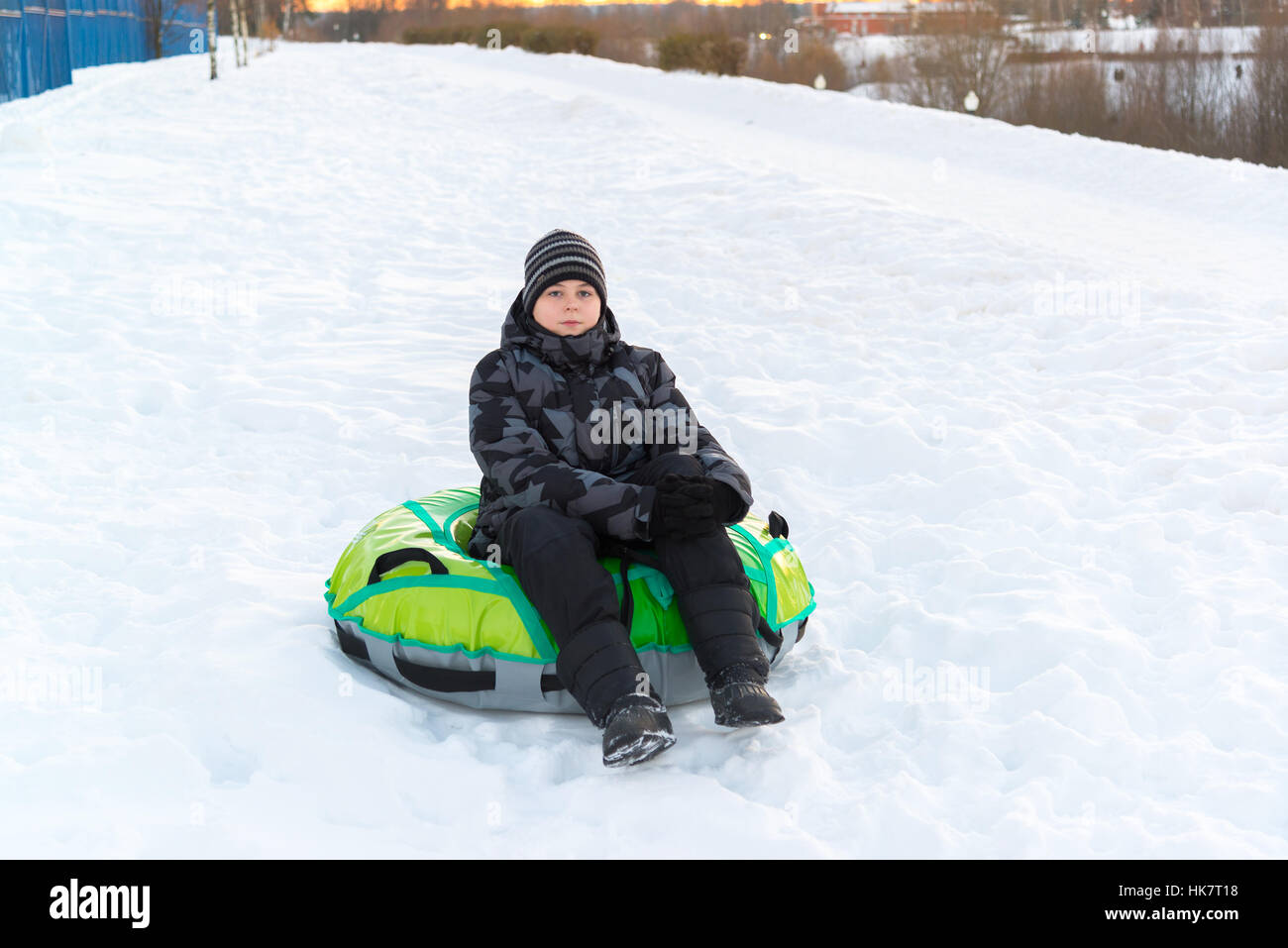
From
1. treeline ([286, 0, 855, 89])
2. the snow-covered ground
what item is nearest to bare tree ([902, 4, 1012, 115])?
treeline ([286, 0, 855, 89])

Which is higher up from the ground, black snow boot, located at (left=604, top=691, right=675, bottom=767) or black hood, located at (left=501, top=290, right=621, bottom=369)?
black hood, located at (left=501, top=290, right=621, bottom=369)

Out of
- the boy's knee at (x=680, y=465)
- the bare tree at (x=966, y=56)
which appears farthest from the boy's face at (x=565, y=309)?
the bare tree at (x=966, y=56)

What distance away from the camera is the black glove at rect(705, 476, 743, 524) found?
119 inches

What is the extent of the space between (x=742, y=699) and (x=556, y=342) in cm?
118

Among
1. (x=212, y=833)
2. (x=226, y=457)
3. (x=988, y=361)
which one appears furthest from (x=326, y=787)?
(x=988, y=361)

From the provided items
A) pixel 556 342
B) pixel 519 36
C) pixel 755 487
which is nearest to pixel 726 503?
pixel 556 342

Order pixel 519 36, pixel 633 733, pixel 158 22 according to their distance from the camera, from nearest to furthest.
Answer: pixel 633 733 → pixel 158 22 → pixel 519 36

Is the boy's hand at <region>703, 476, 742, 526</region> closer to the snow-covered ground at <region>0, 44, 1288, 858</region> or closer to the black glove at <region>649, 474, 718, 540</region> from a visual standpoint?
the black glove at <region>649, 474, 718, 540</region>

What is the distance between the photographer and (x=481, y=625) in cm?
297

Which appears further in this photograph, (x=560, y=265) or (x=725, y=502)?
(x=560, y=265)

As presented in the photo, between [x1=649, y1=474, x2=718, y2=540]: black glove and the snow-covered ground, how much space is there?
1.69 ft

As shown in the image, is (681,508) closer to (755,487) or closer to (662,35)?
(755,487)

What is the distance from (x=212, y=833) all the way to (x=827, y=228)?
7.28 meters
